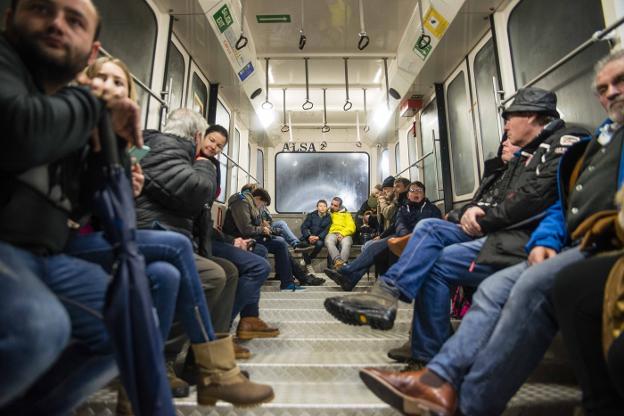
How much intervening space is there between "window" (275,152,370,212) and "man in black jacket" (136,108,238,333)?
6470 mm

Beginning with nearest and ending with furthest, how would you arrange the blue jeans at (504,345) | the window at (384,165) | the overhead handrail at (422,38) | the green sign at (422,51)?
the blue jeans at (504,345) → the overhead handrail at (422,38) → the green sign at (422,51) → the window at (384,165)

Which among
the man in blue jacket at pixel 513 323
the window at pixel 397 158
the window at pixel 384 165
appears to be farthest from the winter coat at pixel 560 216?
the window at pixel 384 165

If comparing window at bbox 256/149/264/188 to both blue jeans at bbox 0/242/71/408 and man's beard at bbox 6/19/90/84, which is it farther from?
blue jeans at bbox 0/242/71/408

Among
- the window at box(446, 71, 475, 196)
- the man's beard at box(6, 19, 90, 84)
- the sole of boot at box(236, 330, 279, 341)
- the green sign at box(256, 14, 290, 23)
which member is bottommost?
the sole of boot at box(236, 330, 279, 341)

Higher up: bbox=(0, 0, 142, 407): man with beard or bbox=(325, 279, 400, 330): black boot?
bbox=(0, 0, 142, 407): man with beard

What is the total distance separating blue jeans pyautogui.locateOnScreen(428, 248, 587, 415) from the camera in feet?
3.92

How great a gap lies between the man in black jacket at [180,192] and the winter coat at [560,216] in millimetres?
1555

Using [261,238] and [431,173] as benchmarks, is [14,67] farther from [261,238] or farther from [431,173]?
[431,173]

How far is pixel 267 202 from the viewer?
500 cm

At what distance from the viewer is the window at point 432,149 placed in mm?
4988

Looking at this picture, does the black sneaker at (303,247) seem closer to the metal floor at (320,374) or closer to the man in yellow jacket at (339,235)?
the man in yellow jacket at (339,235)

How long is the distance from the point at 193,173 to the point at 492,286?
1.54 metres

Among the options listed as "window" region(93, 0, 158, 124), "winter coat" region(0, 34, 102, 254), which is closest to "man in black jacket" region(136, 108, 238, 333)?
"winter coat" region(0, 34, 102, 254)

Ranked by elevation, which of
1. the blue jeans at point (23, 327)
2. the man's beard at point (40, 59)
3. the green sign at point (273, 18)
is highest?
the green sign at point (273, 18)
